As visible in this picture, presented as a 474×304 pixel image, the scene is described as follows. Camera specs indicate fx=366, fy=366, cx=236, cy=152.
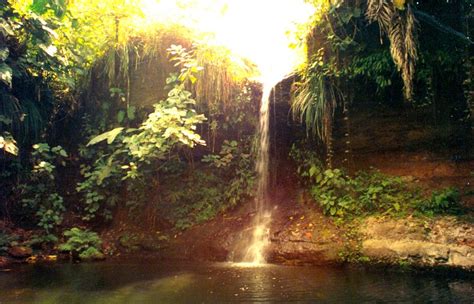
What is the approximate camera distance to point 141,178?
7781 mm

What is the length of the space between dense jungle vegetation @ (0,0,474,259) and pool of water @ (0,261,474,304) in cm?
153

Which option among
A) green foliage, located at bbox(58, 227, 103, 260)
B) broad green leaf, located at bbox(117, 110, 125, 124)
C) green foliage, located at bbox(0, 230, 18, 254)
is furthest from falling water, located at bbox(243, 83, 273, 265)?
green foliage, located at bbox(0, 230, 18, 254)

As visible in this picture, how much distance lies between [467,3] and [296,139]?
379 centimetres

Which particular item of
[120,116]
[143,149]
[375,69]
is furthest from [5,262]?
[375,69]

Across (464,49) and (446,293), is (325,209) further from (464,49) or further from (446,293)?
(464,49)

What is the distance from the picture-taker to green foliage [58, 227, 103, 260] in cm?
663

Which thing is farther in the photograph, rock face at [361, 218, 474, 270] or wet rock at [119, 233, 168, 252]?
wet rock at [119, 233, 168, 252]

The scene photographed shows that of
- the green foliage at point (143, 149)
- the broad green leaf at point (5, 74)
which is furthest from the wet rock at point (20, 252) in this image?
the broad green leaf at point (5, 74)

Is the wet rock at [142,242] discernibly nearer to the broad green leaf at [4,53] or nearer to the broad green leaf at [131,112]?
the broad green leaf at [131,112]

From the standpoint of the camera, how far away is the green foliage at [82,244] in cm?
663

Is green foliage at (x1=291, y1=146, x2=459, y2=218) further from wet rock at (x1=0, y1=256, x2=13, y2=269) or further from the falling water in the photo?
wet rock at (x1=0, y1=256, x2=13, y2=269)

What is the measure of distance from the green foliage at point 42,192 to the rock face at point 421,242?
19.6ft

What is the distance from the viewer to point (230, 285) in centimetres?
420

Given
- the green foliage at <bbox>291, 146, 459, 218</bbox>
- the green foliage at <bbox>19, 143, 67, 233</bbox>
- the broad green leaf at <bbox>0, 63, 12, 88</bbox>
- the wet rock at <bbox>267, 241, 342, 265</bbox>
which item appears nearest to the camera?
the wet rock at <bbox>267, 241, 342, 265</bbox>
